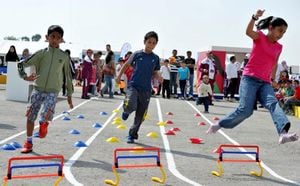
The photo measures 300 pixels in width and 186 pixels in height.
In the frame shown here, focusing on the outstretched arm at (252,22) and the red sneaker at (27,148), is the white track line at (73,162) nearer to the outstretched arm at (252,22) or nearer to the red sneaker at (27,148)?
the red sneaker at (27,148)

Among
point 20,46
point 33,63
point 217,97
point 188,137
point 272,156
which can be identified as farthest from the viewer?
point 20,46

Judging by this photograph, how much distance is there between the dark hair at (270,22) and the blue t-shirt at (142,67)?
2635 mm

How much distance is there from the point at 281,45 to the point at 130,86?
10.5 feet

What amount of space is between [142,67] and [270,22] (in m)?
2.98

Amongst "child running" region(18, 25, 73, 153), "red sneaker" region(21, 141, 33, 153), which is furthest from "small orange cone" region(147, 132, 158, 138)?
"red sneaker" region(21, 141, 33, 153)

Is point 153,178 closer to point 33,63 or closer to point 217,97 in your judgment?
point 33,63

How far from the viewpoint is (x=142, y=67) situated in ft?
30.9

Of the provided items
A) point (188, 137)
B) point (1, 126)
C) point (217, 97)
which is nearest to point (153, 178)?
point (188, 137)

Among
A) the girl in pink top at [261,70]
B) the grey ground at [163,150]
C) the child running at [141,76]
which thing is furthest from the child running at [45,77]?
the girl in pink top at [261,70]

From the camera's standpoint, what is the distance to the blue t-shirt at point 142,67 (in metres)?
9.41

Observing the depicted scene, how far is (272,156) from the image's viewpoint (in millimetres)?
8906

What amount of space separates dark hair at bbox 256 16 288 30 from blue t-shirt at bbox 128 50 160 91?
2.63m

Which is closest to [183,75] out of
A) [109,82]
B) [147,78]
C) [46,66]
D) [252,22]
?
[109,82]

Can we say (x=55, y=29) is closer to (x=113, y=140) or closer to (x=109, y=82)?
(x=113, y=140)
